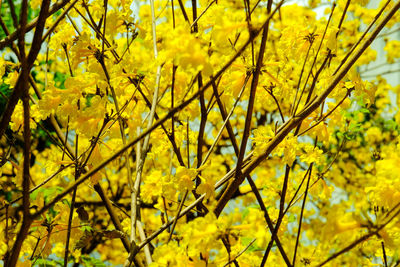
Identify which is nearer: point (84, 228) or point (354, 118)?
point (84, 228)

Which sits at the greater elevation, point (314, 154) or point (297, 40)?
point (297, 40)

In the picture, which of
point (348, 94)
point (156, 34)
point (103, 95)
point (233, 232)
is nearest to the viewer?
point (233, 232)

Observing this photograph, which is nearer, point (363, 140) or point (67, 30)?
point (67, 30)

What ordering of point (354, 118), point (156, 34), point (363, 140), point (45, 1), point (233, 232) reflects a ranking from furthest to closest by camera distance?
point (363, 140), point (354, 118), point (156, 34), point (233, 232), point (45, 1)

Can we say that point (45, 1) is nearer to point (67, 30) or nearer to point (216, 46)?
point (216, 46)

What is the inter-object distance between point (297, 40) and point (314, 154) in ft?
1.02

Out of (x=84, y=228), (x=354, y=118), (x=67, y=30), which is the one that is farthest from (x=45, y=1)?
(x=354, y=118)

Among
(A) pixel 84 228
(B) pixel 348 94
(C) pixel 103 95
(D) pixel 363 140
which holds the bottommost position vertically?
(A) pixel 84 228

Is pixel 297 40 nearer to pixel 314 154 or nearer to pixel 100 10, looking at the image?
pixel 314 154

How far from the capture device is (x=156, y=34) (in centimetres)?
135

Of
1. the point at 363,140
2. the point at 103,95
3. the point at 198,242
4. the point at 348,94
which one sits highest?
the point at 363,140

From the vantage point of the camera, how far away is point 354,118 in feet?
5.70

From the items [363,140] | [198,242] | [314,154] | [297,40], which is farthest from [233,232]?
[363,140]

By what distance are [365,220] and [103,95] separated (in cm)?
58
